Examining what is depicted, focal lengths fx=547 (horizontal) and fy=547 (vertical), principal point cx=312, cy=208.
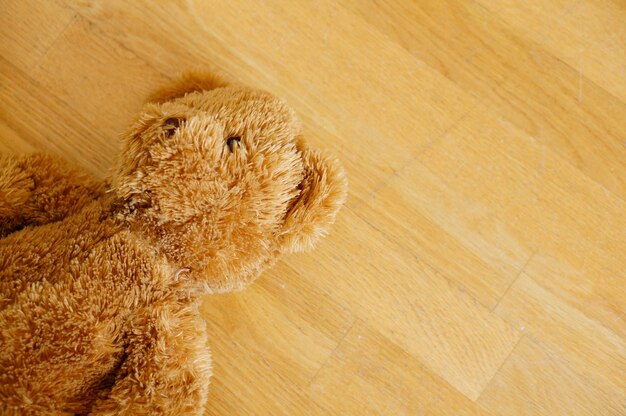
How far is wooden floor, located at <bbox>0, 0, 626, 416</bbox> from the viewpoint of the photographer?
26.9 inches

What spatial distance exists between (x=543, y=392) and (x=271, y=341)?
0.35m

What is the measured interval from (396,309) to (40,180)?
0.44 m

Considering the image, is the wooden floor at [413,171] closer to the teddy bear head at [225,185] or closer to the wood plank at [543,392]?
the wood plank at [543,392]

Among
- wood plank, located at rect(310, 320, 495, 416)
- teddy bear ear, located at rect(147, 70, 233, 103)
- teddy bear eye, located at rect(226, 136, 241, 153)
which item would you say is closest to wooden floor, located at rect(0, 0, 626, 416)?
wood plank, located at rect(310, 320, 495, 416)

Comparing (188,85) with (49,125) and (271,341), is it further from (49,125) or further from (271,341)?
(271,341)

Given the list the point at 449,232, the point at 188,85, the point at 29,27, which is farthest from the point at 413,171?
the point at 29,27

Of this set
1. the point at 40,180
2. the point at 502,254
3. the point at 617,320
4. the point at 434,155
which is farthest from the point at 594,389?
the point at 40,180

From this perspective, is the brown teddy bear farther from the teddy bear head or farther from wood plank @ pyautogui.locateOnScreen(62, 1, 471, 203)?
wood plank @ pyautogui.locateOnScreen(62, 1, 471, 203)

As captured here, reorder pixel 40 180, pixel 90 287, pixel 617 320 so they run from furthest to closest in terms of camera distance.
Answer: pixel 617 320, pixel 40 180, pixel 90 287

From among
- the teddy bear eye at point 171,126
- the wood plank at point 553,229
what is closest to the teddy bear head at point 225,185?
the teddy bear eye at point 171,126

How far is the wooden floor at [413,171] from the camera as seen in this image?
682 millimetres

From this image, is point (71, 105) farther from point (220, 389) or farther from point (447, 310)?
point (447, 310)

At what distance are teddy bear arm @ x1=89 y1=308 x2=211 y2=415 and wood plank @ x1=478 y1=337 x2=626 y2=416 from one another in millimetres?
375

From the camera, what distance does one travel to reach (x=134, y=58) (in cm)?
71
